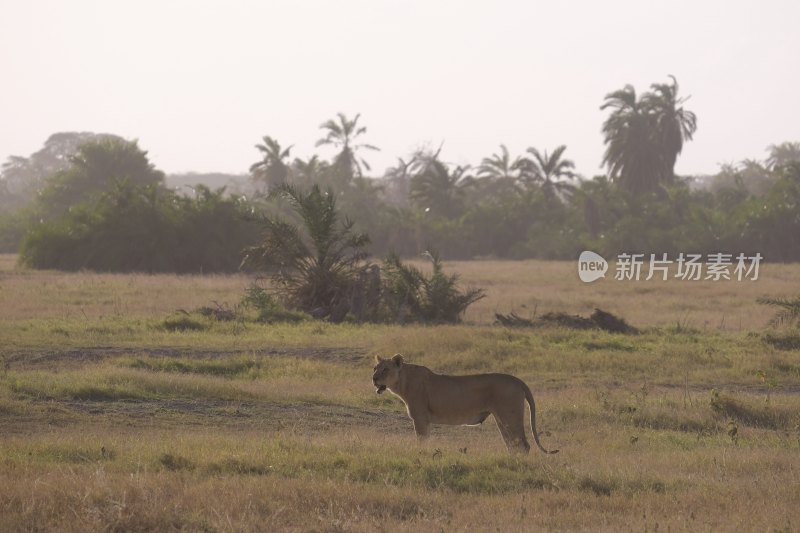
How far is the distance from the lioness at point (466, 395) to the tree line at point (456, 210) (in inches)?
1270

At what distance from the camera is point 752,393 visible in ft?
52.5

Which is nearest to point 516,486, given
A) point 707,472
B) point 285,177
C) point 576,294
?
point 707,472

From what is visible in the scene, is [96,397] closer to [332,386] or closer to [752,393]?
[332,386]

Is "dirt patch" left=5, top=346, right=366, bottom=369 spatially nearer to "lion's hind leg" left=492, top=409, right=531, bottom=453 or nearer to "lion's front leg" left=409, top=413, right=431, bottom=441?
"lion's front leg" left=409, top=413, right=431, bottom=441

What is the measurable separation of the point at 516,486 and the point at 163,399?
6262 millimetres

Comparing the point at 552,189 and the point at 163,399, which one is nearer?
the point at 163,399

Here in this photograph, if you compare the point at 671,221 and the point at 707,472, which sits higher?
the point at 671,221

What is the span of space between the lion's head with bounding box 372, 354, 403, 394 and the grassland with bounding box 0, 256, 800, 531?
1.95 feet

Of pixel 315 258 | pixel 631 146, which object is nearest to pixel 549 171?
pixel 631 146

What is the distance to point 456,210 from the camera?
2724 inches

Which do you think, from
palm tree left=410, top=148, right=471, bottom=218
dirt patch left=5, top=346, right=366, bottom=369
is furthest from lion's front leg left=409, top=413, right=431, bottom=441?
palm tree left=410, top=148, right=471, bottom=218

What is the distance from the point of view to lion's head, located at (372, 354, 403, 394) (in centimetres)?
1059

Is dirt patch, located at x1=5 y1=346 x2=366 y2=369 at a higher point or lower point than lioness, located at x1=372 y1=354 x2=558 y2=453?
lower

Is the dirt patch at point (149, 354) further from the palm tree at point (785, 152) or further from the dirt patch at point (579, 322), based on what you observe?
the palm tree at point (785, 152)
